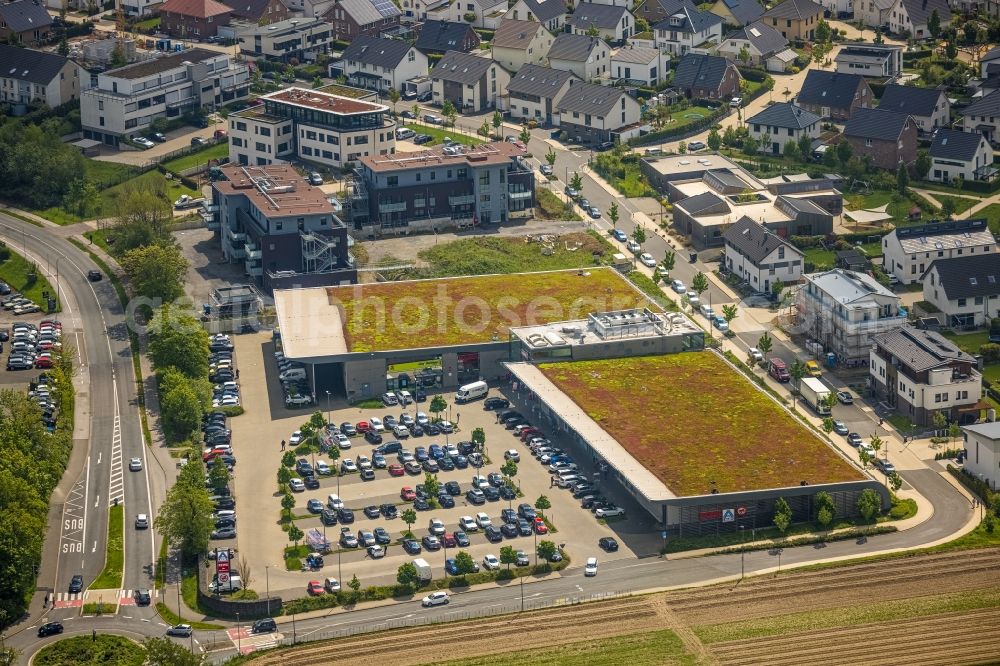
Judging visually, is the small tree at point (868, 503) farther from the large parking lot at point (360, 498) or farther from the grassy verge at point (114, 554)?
the grassy verge at point (114, 554)

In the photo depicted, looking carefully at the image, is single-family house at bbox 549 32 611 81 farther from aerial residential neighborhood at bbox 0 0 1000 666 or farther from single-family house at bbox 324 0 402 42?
single-family house at bbox 324 0 402 42

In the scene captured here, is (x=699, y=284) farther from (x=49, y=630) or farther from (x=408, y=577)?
(x=49, y=630)

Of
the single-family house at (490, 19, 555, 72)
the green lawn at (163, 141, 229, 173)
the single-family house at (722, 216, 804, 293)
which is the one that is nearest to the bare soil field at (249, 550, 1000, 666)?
the single-family house at (722, 216, 804, 293)

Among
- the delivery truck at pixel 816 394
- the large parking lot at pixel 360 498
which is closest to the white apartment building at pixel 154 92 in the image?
the large parking lot at pixel 360 498

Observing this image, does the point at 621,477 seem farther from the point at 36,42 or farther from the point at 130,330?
the point at 36,42

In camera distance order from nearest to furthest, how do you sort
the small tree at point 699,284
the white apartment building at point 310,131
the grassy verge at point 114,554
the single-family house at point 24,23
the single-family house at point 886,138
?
the grassy verge at point 114,554 → the small tree at point 699,284 → the single-family house at point 886,138 → the white apartment building at point 310,131 → the single-family house at point 24,23

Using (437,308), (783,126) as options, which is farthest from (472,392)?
(783,126)
